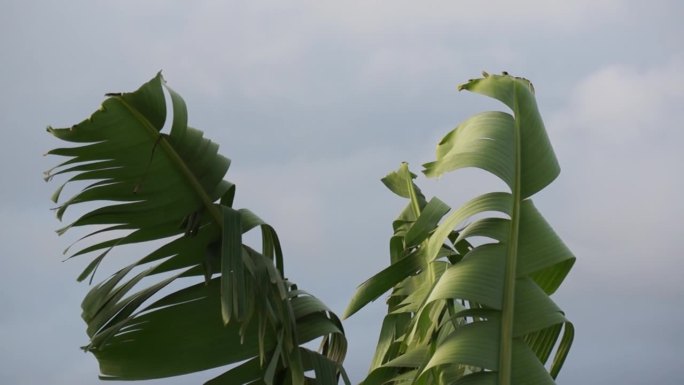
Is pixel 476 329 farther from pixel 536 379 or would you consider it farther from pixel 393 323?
pixel 393 323

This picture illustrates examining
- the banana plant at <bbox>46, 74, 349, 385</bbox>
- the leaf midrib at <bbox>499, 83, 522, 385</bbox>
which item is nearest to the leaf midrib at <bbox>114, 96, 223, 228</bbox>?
the banana plant at <bbox>46, 74, 349, 385</bbox>

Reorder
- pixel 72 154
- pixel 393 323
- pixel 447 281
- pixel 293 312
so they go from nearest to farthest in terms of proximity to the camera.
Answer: pixel 447 281
pixel 72 154
pixel 293 312
pixel 393 323

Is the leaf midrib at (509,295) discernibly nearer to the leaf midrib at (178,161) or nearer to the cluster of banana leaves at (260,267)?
the cluster of banana leaves at (260,267)

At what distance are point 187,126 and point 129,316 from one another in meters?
0.65

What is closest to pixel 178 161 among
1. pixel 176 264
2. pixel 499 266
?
pixel 176 264

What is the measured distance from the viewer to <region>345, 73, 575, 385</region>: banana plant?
236cm

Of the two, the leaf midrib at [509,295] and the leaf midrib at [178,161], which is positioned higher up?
the leaf midrib at [178,161]

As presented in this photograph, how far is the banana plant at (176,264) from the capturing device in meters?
2.51

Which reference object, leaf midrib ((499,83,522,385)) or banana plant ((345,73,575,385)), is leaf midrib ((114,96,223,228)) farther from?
leaf midrib ((499,83,522,385))

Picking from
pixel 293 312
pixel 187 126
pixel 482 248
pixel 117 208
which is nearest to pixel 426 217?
pixel 482 248

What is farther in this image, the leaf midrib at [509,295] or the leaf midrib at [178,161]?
the leaf midrib at [178,161]

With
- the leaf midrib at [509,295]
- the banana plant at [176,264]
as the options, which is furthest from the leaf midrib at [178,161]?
the leaf midrib at [509,295]

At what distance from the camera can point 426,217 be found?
2777 mm

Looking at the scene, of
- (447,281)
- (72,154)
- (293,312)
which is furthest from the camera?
(293,312)
